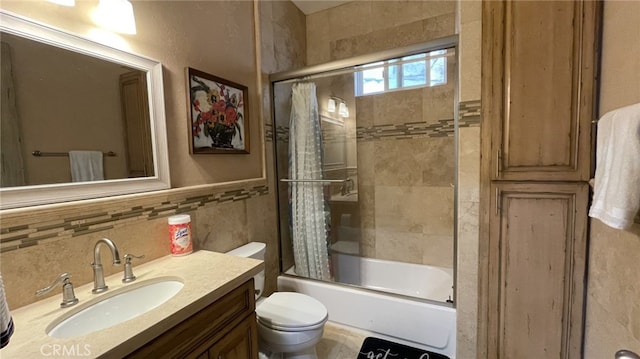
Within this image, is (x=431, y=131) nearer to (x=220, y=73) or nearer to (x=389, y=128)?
(x=389, y=128)

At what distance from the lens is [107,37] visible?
1.12m

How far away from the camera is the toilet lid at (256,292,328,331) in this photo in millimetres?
1380

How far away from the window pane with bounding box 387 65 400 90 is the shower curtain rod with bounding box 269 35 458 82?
507 mm

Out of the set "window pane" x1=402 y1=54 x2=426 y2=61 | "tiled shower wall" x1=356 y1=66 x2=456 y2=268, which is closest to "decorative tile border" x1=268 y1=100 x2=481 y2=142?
"tiled shower wall" x1=356 y1=66 x2=456 y2=268

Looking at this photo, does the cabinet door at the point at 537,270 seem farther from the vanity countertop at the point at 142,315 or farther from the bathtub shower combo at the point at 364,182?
the vanity countertop at the point at 142,315

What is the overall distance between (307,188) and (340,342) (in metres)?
1.12

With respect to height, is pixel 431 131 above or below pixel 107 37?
below

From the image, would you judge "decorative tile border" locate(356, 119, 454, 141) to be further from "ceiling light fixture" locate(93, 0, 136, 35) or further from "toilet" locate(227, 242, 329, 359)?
"ceiling light fixture" locate(93, 0, 136, 35)

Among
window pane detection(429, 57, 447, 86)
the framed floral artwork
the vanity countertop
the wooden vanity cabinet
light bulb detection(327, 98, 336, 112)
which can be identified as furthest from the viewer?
light bulb detection(327, 98, 336, 112)

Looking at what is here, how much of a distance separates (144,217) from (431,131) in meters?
2.07

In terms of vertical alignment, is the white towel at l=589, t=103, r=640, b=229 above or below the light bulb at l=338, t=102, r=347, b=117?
below

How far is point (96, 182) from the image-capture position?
1.08 metres

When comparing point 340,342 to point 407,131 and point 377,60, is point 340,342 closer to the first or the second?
point 407,131

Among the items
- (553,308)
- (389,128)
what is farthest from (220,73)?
(553,308)
